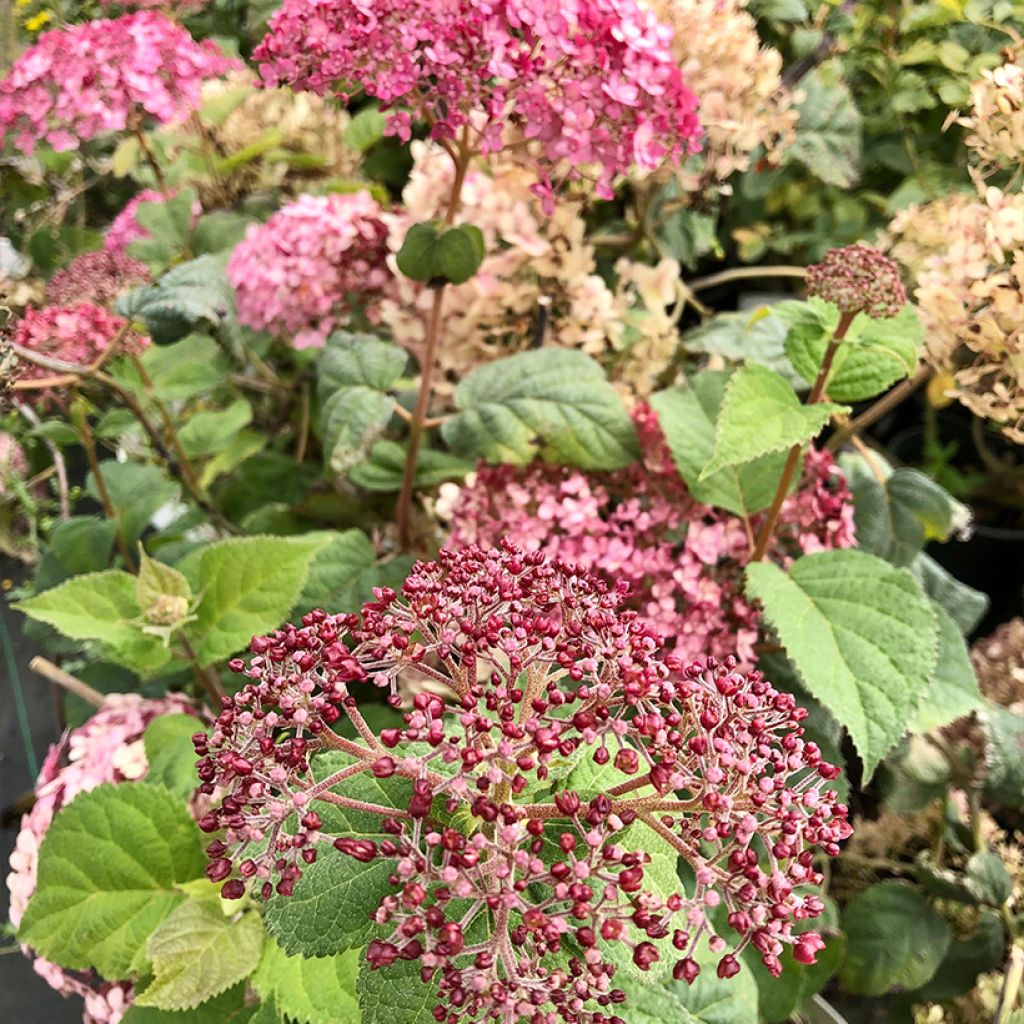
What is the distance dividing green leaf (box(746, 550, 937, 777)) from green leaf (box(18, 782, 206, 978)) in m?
0.43

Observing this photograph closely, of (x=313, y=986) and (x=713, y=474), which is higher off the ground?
(x=713, y=474)

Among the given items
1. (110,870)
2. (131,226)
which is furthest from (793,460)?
(131,226)

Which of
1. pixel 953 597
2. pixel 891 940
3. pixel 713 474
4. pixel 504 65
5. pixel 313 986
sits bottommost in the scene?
pixel 891 940

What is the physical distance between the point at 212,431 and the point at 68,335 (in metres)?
0.24

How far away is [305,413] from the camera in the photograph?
100 centimetres

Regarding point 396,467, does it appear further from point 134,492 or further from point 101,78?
point 101,78

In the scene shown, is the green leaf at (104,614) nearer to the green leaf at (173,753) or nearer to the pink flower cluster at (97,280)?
the green leaf at (173,753)

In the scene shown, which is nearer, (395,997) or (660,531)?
(395,997)

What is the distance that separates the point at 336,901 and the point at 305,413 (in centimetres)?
70

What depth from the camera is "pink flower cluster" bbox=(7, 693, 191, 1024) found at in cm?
68

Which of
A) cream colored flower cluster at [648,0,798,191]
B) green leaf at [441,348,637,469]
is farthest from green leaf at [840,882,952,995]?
cream colored flower cluster at [648,0,798,191]

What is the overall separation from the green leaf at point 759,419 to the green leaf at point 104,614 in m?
0.42

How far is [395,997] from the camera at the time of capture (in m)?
0.36

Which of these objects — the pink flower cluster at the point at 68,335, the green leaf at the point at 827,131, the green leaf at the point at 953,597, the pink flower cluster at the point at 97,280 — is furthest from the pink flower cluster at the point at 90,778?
the green leaf at the point at 827,131
